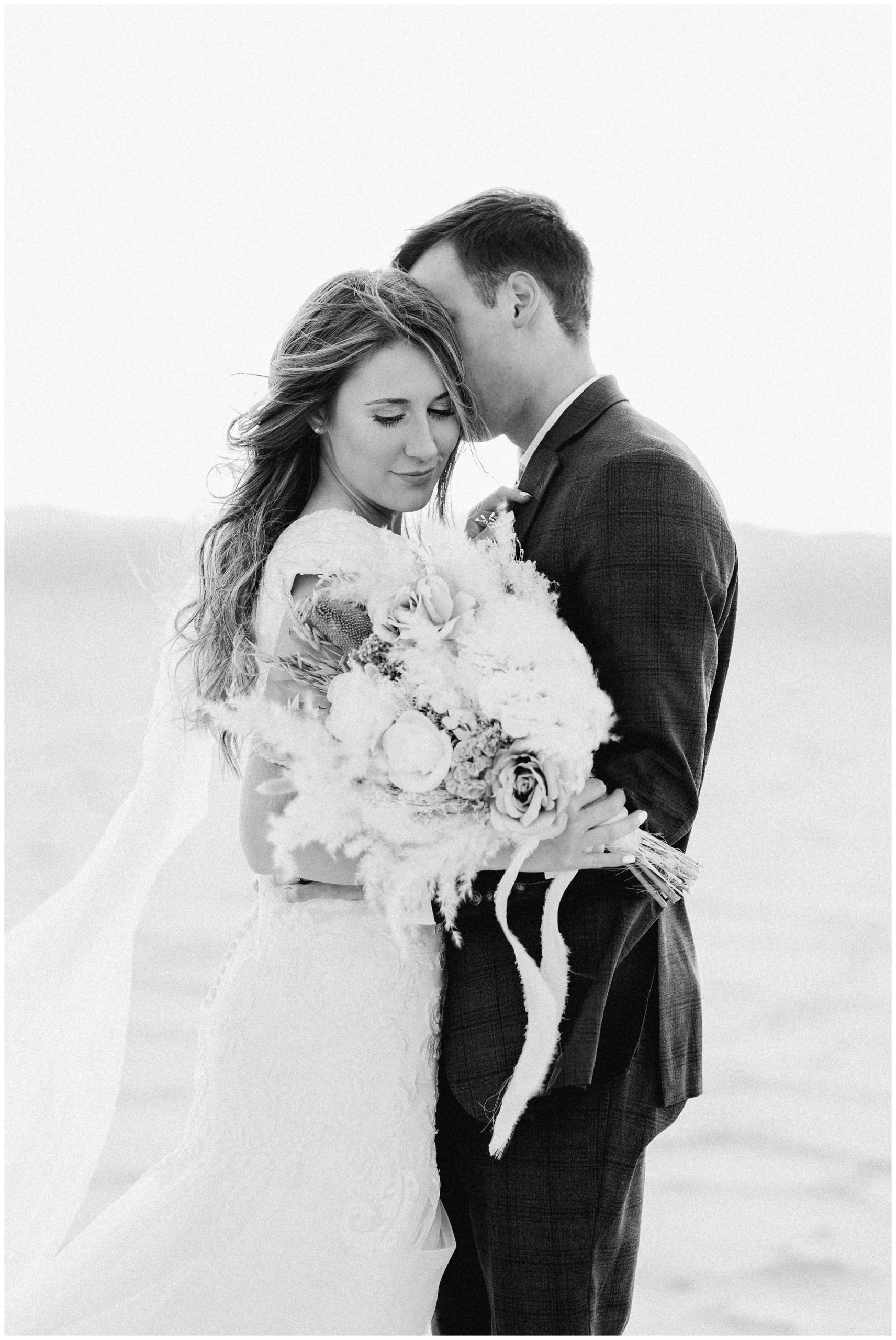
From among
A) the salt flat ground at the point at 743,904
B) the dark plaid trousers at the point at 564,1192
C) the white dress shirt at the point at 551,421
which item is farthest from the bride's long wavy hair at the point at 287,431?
the dark plaid trousers at the point at 564,1192

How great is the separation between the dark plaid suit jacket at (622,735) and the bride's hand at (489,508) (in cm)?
9

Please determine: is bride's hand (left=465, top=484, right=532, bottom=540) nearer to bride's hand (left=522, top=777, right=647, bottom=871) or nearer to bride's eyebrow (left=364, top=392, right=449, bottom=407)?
bride's eyebrow (left=364, top=392, right=449, bottom=407)

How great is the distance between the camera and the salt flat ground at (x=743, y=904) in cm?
345

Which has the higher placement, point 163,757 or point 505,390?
point 505,390

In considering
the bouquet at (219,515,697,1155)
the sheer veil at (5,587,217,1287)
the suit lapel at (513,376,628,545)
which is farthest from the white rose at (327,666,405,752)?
the sheer veil at (5,587,217,1287)

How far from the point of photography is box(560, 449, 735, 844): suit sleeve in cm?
178

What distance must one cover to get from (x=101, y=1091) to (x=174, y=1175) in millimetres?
527

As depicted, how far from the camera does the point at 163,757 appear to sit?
244cm

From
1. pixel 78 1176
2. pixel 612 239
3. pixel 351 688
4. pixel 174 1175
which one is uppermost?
pixel 612 239

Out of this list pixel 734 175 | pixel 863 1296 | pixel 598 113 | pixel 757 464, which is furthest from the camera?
pixel 757 464

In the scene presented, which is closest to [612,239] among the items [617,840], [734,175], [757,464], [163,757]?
[734,175]

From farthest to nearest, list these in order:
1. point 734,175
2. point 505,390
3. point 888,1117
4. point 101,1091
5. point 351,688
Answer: point 734,175 → point 888,1117 → point 101,1091 → point 505,390 → point 351,688

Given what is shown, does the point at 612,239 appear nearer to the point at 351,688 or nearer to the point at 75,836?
the point at 75,836

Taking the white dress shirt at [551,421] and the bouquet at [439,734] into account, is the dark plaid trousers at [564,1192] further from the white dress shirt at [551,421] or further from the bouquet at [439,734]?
the white dress shirt at [551,421]
